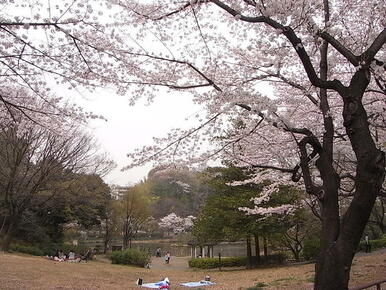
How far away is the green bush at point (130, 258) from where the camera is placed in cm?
2288

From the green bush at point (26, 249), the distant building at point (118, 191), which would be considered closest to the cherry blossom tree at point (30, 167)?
the green bush at point (26, 249)

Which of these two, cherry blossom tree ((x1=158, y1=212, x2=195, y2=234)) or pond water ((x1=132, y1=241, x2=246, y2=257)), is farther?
cherry blossom tree ((x1=158, y1=212, x2=195, y2=234))

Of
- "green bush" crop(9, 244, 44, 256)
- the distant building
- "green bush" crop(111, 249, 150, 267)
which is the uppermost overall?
the distant building

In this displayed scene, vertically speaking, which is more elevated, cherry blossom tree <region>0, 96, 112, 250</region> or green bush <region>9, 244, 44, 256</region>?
cherry blossom tree <region>0, 96, 112, 250</region>

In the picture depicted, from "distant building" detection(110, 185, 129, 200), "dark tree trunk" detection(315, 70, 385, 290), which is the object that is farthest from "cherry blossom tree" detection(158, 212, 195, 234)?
"dark tree trunk" detection(315, 70, 385, 290)

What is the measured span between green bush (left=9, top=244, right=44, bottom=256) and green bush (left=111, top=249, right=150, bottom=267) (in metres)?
4.57

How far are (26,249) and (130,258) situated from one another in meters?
6.29

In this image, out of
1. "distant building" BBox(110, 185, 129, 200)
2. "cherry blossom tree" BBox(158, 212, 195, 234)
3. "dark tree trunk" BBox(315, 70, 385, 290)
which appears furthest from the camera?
"cherry blossom tree" BBox(158, 212, 195, 234)

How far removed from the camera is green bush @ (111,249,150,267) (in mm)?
22875

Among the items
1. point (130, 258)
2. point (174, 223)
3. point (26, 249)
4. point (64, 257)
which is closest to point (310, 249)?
point (130, 258)

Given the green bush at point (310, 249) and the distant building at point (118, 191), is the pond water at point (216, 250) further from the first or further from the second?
the green bush at point (310, 249)

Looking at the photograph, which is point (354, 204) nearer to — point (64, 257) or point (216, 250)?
point (64, 257)

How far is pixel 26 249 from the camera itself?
891 inches

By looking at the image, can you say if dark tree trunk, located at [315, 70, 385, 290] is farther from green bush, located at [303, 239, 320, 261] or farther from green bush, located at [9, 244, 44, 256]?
green bush, located at [9, 244, 44, 256]
